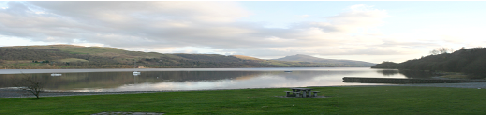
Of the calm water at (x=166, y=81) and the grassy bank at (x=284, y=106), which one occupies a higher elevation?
the grassy bank at (x=284, y=106)

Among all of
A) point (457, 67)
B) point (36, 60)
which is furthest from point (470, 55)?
point (36, 60)

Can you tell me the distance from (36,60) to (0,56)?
64.8 ft

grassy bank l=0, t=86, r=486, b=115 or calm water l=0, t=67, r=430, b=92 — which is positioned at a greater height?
grassy bank l=0, t=86, r=486, b=115

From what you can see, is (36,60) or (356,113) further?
(36,60)

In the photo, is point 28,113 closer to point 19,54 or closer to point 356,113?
point 356,113

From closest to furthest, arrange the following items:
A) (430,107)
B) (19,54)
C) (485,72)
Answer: (430,107) < (485,72) < (19,54)

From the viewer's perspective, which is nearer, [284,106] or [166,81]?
[284,106]

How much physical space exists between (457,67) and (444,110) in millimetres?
79074

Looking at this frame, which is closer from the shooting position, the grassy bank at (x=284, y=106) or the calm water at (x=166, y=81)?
the grassy bank at (x=284, y=106)

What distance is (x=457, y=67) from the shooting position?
7381 centimetres

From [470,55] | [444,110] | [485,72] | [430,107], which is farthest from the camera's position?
[470,55]

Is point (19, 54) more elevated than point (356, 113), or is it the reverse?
point (19, 54)

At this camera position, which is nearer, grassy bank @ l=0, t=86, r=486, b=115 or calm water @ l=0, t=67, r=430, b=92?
grassy bank @ l=0, t=86, r=486, b=115

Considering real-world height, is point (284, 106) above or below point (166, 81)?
above
